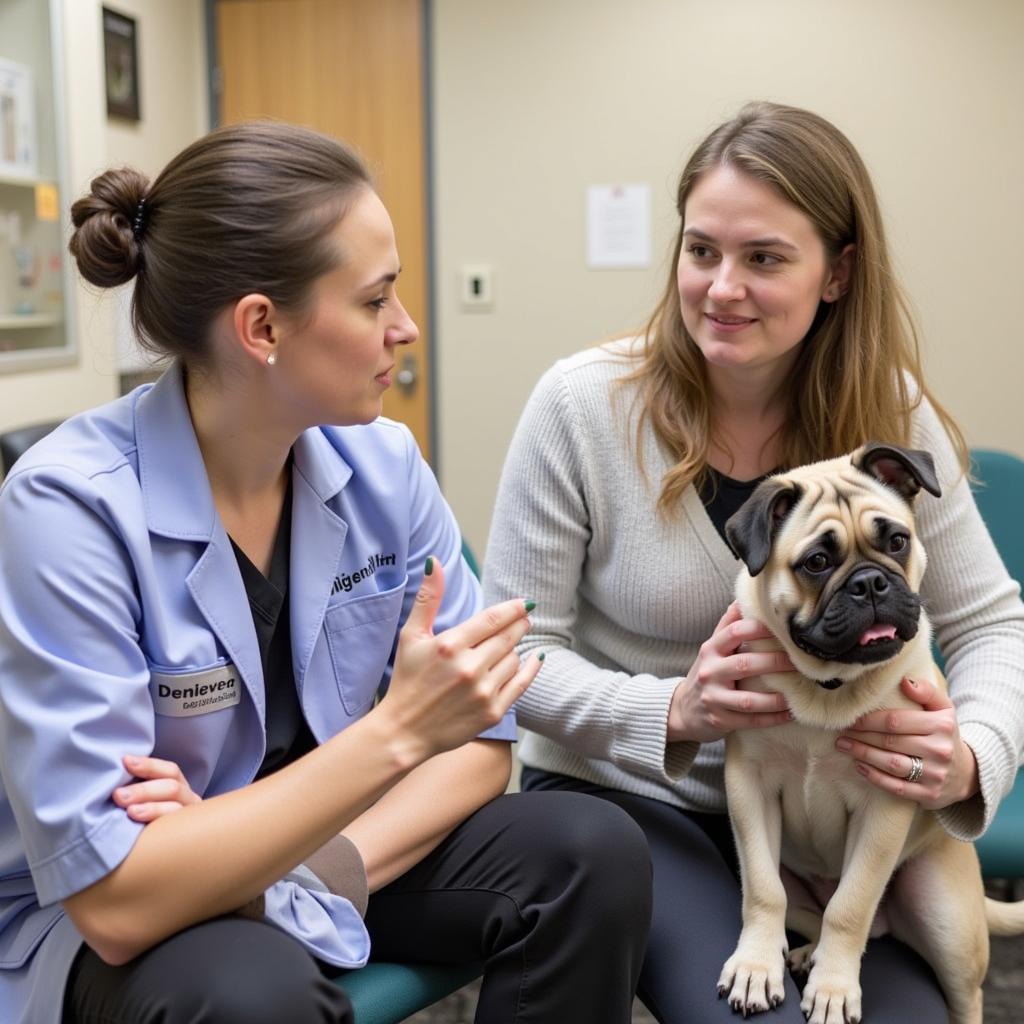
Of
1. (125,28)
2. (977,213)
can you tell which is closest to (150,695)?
(125,28)

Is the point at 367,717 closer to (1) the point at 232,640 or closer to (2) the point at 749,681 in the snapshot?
(1) the point at 232,640

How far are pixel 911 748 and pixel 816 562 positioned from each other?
0.82 feet

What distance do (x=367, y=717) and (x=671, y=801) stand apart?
597 millimetres

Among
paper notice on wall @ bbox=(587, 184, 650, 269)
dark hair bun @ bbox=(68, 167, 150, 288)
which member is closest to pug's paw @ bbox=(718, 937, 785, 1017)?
dark hair bun @ bbox=(68, 167, 150, 288)

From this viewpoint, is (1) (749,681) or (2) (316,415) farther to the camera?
(1) (749,681)

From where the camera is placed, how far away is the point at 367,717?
1.16 metres

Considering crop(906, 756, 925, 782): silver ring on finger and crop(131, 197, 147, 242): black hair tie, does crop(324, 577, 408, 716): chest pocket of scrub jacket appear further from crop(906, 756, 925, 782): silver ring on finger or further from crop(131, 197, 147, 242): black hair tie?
crop(906, 756, 925, 782): silver ring on finger

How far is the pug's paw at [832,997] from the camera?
1292mm

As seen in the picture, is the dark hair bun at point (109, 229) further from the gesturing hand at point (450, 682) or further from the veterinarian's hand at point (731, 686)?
the veterinarian's hand at point (731, 686)

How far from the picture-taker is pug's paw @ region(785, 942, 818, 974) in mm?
1403

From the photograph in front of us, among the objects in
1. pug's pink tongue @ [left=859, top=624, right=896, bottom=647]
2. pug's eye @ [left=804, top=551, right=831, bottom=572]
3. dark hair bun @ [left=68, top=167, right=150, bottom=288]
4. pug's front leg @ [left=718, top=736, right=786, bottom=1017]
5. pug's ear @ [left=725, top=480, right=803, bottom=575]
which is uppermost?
dark hair bun @ [left=68, top=167, right=150, bottom=288]

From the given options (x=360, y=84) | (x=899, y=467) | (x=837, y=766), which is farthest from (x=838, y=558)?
(x=360, y=84)

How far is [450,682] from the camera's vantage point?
3.79 feet

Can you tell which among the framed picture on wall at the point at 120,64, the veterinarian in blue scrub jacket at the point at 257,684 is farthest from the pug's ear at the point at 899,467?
the framed picture on wall at the point at 120,64
